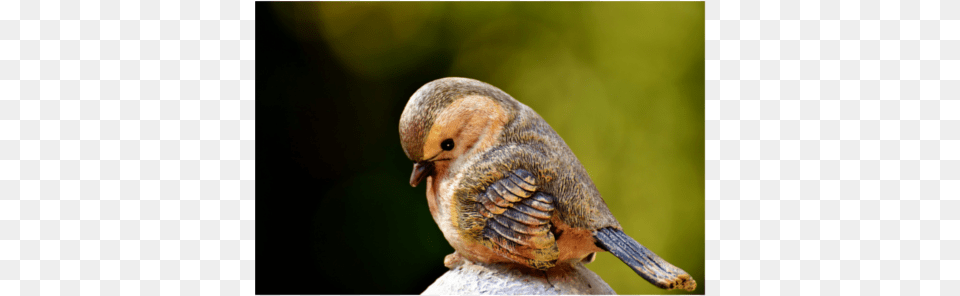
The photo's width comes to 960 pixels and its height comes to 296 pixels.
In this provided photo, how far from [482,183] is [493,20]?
1149mm

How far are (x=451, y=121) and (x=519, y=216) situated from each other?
33cm

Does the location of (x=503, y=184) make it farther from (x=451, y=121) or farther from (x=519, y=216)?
(x=451, y=121)

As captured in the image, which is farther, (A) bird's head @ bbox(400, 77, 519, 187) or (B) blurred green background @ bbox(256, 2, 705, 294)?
(B) blurred green background @ bbox(256, 2, 705, 294)

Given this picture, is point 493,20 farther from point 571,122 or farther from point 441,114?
point 441,114

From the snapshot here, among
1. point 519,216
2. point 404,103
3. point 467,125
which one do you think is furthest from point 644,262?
point 404,103

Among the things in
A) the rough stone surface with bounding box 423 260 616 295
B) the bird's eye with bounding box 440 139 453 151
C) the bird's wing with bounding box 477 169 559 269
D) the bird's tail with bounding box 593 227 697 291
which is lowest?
the rough stone surface with bounding box 423 260 616 295

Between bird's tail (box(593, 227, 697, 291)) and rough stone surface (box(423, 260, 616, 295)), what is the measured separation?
0.15 meters

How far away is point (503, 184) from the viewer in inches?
62.7

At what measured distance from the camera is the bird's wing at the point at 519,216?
1.58 meters

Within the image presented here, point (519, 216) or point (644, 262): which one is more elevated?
point (519, 216)

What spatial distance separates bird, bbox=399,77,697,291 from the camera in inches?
62.8

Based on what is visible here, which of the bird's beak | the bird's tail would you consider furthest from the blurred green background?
the bird's tail

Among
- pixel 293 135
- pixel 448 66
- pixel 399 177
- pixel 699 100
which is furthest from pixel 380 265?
pixel 699 100

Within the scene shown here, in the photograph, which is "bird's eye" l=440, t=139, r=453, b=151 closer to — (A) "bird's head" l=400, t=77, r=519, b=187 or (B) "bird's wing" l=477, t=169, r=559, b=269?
(A) "bird's head" l=400, t=77, r=519, b=187
